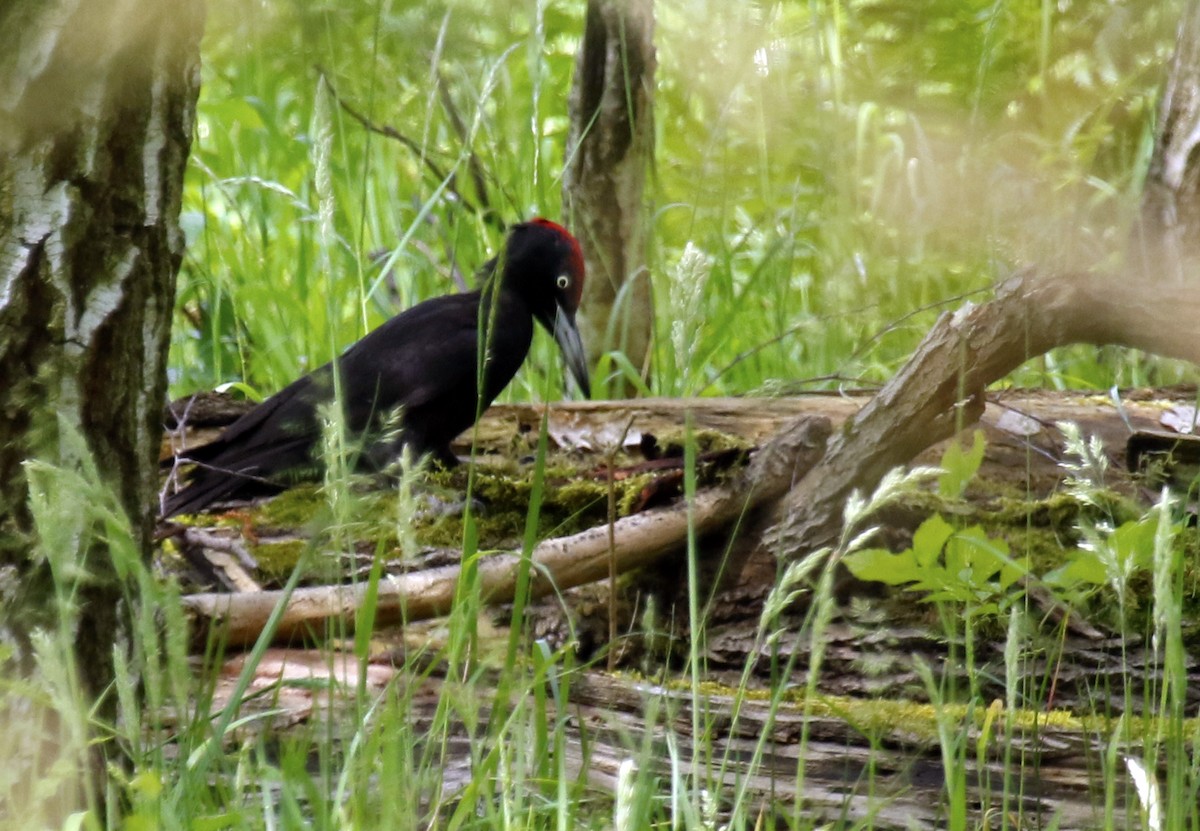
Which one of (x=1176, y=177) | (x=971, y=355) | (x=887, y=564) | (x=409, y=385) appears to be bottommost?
(x=887, y=564)

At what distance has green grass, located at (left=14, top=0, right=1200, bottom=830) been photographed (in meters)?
1.30

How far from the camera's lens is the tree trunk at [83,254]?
1.58 metres

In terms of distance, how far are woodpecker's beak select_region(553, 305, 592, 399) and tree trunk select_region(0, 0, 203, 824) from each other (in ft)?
7.01

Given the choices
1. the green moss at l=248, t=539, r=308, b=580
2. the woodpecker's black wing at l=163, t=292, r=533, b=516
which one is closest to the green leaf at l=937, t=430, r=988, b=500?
the green moss at l=248, t=539, r=308, b=580

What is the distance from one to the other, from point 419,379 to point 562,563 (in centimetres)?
161

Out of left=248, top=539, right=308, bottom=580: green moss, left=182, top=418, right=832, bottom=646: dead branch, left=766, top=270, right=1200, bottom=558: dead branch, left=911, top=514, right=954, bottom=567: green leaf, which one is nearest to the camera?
left=911, top=514, right=954, bottom=567: green leaf

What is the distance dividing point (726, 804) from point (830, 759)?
200 millimetres

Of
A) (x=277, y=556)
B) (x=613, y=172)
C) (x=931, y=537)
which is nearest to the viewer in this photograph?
(x=931, y=537)

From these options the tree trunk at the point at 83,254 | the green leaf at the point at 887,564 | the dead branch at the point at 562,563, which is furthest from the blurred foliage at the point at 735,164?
the green leaf at the point at 887,564

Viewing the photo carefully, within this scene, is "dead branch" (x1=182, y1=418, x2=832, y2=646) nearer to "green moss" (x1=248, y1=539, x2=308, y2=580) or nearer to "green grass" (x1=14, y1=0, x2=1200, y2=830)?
"green grass" (x1=14, y1=0, x2=1200, y2=830)

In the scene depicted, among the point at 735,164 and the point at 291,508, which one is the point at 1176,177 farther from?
the point at 291,508

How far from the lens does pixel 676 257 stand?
14.7 ft

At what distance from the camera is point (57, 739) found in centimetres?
157

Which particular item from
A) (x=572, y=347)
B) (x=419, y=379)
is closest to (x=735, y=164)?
(x=572, y=347)
